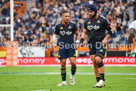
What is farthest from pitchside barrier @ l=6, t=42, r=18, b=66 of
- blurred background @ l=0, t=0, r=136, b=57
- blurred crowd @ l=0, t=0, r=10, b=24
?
blurred background @ l=0, t=0, r=136, b=57

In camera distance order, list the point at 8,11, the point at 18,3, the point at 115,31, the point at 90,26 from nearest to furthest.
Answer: the point at 90,26, the point at 8,11, the point at 115,31, the point at 18,3

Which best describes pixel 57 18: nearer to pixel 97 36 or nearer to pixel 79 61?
pixel 79 61

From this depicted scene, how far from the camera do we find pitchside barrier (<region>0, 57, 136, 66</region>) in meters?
26.6

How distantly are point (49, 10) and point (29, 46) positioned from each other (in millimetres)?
6982

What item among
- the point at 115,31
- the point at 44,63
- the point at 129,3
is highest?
the point at 129,3

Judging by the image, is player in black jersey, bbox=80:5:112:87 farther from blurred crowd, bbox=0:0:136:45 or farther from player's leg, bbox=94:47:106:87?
blurred crowd, bbox=0:0:136:45

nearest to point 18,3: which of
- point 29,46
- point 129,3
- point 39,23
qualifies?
point 39,23

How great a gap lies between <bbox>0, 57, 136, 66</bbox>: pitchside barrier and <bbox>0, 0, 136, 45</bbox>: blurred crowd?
2346 mm

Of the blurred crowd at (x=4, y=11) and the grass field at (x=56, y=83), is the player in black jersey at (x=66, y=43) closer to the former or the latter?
the grass field at (x=56, y=83)

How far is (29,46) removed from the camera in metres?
28.6

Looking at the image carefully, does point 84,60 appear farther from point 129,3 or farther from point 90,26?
point 90,26

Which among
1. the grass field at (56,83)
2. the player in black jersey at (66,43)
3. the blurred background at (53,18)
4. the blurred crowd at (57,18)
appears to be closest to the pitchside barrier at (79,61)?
the blurred background at (53,18)

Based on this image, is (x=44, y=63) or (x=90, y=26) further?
(x=44, y=63)

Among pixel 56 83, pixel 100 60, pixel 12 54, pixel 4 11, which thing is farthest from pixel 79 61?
pixel 100 60
